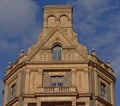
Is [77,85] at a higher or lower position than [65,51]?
lower

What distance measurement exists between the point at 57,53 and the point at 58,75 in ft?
10.5

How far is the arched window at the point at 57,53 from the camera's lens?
55375 millimetres

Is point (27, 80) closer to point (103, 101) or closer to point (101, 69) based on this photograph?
point (101, 69)

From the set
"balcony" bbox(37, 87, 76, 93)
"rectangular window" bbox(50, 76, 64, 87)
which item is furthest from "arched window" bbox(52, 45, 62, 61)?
"balcony" bbox(37, 87, 76, 93)

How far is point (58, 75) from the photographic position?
2128 inches

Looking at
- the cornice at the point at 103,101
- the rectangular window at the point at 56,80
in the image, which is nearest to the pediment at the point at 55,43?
the rectangular window at the point at 56,80

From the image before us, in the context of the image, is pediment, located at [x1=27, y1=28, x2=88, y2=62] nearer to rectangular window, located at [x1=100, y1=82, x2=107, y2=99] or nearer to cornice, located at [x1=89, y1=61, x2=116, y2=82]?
cornice, located at [x1=89, y1=61, x2=116, y2=82]

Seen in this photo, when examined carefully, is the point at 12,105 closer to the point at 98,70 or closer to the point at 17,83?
the point at 17,83

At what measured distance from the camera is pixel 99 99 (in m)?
53.6

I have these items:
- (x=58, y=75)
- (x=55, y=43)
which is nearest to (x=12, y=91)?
(x=58, y=75)

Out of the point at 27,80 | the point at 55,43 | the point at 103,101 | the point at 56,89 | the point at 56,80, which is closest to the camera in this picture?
the point at 56,89

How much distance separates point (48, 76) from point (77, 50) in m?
5.05

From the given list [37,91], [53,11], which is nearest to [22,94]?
[37,91]

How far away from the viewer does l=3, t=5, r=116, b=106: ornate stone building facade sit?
5181cm
